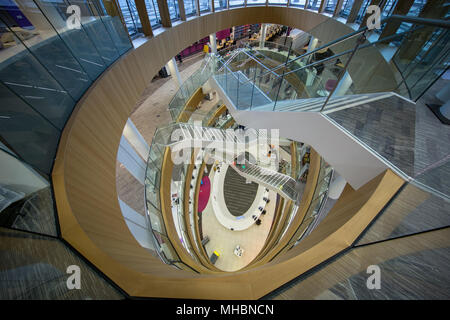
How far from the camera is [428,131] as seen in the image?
2.45 m

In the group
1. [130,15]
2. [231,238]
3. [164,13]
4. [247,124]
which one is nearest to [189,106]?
[164,13]

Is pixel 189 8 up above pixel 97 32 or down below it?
below

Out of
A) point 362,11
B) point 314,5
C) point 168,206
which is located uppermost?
point 362,11

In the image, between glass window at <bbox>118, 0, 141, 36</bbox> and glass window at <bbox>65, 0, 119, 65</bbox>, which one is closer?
glass window at <bbox>65, 0, 119, 65</bbox>

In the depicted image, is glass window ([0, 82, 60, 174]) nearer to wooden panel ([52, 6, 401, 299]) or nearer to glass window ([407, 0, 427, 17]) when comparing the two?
wooden panel ([52, 6, 401, 299])

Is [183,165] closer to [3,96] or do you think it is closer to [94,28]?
[94,28]

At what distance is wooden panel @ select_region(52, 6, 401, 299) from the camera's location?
149 cm

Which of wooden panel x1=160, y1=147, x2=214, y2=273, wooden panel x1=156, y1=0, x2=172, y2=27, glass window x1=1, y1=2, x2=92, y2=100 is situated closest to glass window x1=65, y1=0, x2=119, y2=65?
glass window x1=1, y1=2, x2=92, y2=100

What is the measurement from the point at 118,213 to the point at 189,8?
32.0 feet

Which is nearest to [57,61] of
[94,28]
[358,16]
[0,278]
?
[94,28]

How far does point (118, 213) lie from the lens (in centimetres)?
328

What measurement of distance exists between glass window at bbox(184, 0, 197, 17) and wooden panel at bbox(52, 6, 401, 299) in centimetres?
344

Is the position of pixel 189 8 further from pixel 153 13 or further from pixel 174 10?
pixel 153 13
